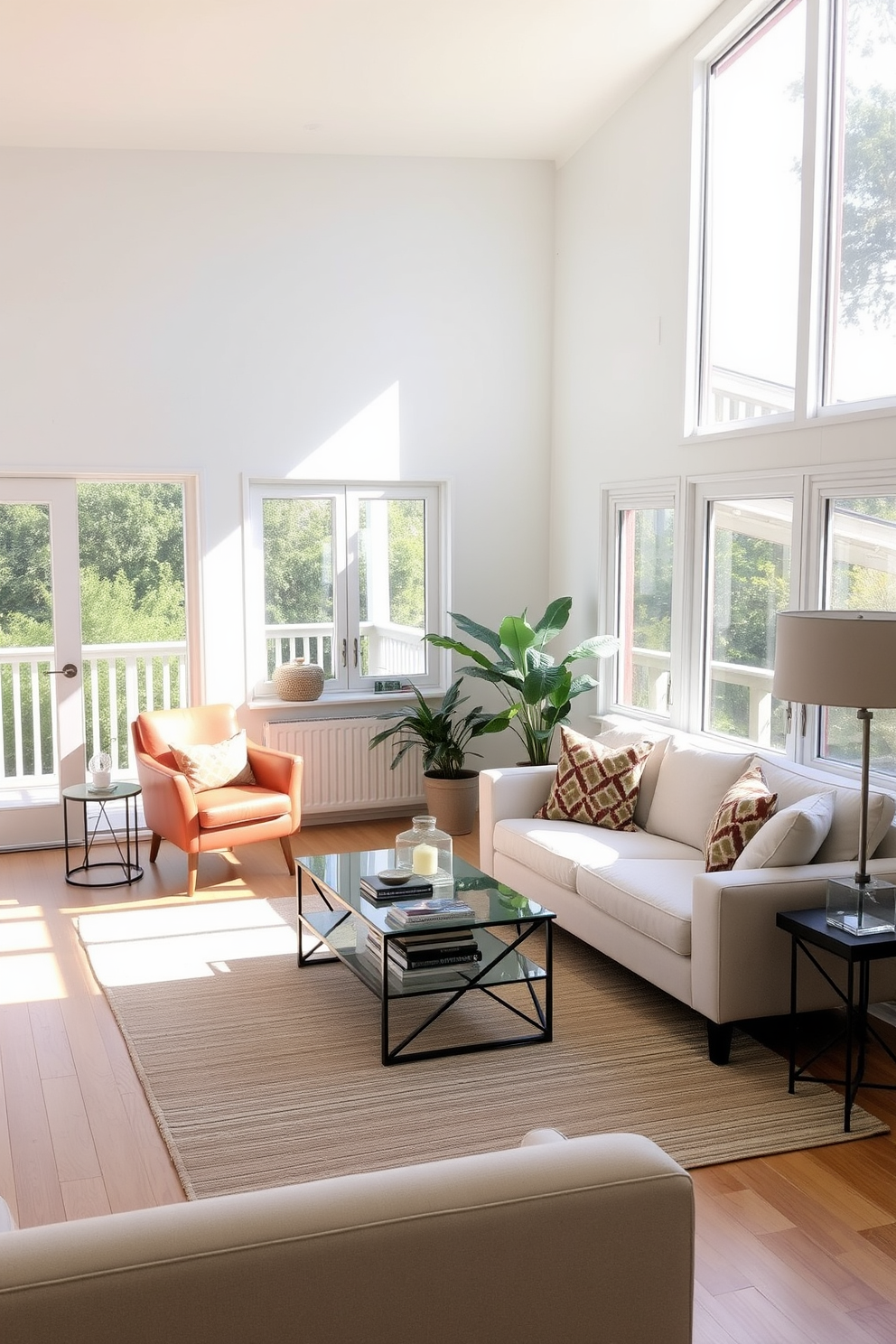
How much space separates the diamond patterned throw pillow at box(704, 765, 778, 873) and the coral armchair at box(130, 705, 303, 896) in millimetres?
2324

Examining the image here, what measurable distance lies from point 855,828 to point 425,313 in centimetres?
425

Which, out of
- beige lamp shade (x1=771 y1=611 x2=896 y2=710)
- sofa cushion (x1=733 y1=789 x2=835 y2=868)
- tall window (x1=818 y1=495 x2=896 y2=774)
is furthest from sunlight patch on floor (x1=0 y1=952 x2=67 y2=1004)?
tall window (x1=818 y1=495 x2=896 y2=774)

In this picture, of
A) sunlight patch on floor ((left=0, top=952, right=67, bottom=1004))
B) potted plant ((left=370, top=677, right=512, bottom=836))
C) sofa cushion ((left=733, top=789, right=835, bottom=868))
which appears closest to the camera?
sofa cushion ((left=733, top=789, right=835, bottom=868))

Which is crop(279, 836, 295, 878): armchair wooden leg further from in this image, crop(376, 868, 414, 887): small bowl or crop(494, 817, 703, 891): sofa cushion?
crop(376, 868, 414, 887): small bowl

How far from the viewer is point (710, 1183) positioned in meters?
3.12

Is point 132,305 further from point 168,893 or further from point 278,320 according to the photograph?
point 168,893

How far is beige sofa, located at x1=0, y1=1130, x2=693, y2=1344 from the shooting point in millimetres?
1408

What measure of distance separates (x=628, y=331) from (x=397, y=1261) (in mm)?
5549

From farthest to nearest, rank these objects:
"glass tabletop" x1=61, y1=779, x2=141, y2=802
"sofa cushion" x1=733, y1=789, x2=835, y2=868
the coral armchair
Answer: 1. "glass tabletop" x1=61, y1=779, x2=141, y2=802
2. the coral armchair
3. "sofa cushion" x1=733, y1=789, x2=835, y2=868

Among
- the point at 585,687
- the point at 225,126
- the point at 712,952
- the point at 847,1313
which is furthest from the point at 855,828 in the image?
the point at 225,126

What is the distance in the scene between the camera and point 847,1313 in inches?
102

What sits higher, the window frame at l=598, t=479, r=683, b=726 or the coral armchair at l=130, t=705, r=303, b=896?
the window frame at l=598, t=479, r=683, b=726

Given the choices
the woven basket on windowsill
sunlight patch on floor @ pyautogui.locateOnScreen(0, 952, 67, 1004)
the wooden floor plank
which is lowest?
the wooden floor plank

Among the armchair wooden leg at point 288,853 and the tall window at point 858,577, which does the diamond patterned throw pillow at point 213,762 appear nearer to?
the armchair wooden leg at point 288,853
